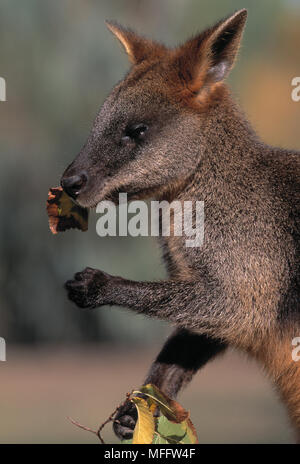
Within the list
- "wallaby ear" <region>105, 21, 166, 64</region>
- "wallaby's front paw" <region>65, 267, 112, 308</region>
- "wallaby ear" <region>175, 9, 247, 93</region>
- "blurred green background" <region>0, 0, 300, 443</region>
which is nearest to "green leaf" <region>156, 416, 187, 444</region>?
"wallaby's front paw" <region>65, 267, 112, 308</region>

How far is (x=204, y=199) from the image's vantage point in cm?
717

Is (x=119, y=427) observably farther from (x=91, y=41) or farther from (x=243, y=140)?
(x=91, y=41)

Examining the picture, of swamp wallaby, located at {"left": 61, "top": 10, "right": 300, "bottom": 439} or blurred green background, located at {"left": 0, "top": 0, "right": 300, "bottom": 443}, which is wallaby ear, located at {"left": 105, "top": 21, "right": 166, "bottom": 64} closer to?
swamp wallaby, located at {"left": 61, "top": 10, "right": 300, "bottom": 439}

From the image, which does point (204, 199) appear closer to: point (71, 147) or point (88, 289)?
point (88, 289)

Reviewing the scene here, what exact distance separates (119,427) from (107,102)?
2741mm

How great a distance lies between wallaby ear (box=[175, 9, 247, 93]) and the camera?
285 inches

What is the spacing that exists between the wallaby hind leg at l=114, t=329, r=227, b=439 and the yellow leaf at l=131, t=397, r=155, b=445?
1.59 metres

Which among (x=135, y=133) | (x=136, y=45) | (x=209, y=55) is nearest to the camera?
(x=135, y=133)

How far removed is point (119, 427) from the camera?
23.1ft

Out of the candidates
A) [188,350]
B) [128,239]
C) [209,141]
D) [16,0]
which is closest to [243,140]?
[209,141]

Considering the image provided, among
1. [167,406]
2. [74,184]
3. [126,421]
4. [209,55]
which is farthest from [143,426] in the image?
[209,55]

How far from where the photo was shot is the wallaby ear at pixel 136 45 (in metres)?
7.93

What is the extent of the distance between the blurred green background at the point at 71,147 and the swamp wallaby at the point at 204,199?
1674 centimetres

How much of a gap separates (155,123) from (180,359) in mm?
2042
